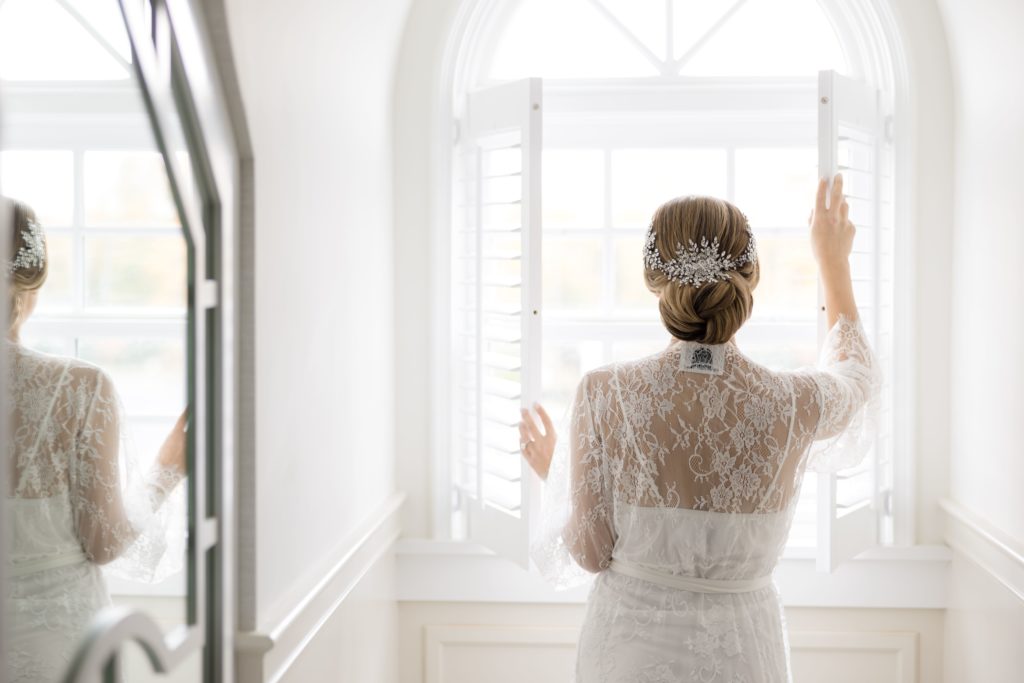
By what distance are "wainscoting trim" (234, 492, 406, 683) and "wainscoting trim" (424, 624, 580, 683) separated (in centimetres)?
34

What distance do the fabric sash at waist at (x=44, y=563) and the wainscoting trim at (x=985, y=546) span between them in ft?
6.51

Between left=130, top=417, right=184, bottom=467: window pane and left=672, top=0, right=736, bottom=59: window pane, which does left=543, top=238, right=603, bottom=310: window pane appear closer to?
left=672, top=0, right=736, bottom=59: window pane

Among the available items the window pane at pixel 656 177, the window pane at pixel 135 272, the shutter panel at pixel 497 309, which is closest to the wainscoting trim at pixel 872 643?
the shutter panel at pixel 497 309

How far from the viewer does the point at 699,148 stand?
3012 mm

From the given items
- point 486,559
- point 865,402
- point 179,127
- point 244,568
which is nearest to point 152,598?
point 244,568

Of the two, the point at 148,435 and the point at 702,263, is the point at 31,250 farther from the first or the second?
the point at 702,263

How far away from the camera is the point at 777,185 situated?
10.1 ft

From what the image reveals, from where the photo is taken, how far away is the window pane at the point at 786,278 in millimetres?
3115

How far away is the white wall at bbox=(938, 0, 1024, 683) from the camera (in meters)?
2.28

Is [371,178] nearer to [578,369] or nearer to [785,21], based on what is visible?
[578,369]

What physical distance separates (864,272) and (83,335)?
7.59ft

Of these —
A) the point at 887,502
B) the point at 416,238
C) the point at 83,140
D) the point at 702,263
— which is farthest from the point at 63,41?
the point at 887,502

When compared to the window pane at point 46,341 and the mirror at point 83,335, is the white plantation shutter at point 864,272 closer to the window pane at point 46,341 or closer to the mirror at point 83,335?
the mirror at point 83,335

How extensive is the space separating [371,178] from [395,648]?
4.56 ft
